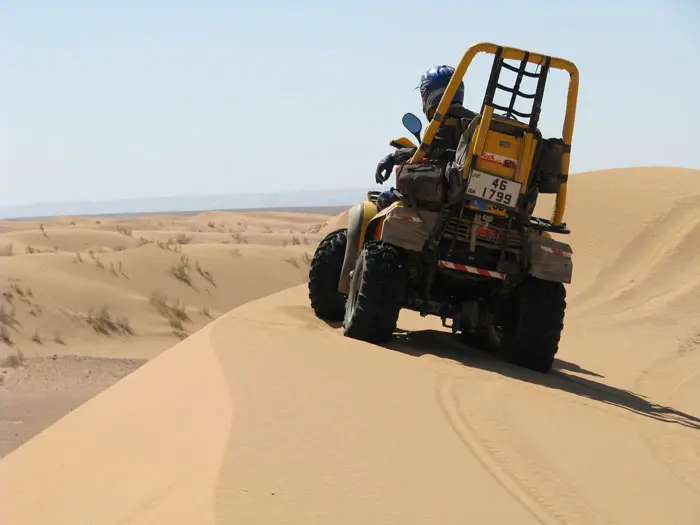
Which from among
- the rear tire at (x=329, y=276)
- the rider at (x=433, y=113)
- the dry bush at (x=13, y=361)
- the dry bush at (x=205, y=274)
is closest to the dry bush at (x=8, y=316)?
the dry bush at (x=13, y=361)

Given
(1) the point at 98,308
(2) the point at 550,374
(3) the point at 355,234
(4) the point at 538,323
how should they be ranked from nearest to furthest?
(4) the point at 538,323, (2) the point at 550,374, (3) the point at 355,234, (1) the point at 98,308

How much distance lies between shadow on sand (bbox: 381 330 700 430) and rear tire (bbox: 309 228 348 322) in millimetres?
797

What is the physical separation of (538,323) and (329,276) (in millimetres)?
2527

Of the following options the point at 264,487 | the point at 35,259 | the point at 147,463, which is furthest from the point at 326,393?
the point at 35,259

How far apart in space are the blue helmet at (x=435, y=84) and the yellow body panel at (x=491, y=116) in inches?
18.6

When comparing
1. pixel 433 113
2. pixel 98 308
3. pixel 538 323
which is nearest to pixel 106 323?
pixel 98 308

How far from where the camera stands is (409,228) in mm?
7266

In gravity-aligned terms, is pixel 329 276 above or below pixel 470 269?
below

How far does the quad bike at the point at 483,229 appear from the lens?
23.1 ft

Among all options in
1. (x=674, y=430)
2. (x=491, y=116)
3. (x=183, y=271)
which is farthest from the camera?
(x=183, y=271)

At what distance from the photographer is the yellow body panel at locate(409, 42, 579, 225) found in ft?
22.8

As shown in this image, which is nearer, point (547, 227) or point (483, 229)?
point (483, 229)

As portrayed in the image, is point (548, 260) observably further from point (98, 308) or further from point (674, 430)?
point (98, 308)

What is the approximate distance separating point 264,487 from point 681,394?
541 cm
